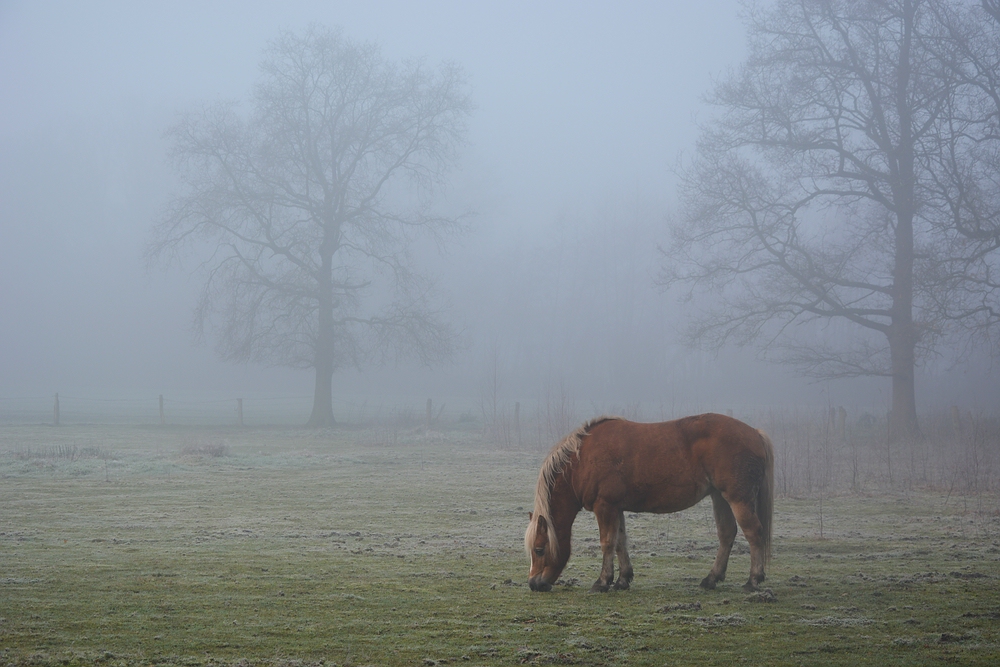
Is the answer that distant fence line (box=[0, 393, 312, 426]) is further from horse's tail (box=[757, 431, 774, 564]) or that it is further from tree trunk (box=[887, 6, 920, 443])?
horse's tail (box=[757, 431, 774, 564])

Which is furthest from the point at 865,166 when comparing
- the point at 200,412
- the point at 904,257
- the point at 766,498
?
the point at 200,412

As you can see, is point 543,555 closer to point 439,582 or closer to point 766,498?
point 439,582

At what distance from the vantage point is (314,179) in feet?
114

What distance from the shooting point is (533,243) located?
3022 inches

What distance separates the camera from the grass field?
5.12m

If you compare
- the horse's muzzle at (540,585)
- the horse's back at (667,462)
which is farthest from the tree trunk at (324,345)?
the horse's back at (667,462)

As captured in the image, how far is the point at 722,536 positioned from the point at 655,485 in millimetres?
847

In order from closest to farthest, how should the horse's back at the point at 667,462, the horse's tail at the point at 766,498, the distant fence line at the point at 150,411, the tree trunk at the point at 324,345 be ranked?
1. the horse's back at the point at 667,462
2. the horse's tail at the point at 766,498
3. the distant fence line at the point at 150,411
4. the tree trunk at the point at 324,345

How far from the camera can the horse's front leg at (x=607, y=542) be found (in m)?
6.98

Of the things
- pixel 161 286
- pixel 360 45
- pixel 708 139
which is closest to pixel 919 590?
pixel 708 139

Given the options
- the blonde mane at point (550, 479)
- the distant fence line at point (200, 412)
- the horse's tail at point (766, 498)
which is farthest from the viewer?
the distant fence line at point (200, 412)

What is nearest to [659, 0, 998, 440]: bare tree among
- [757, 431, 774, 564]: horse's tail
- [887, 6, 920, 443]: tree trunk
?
[887, 6, 920, 443]: tree trunk

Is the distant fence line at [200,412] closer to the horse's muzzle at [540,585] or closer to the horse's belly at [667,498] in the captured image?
the horse's muzzle at [540,585]

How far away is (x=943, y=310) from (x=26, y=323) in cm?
7208
